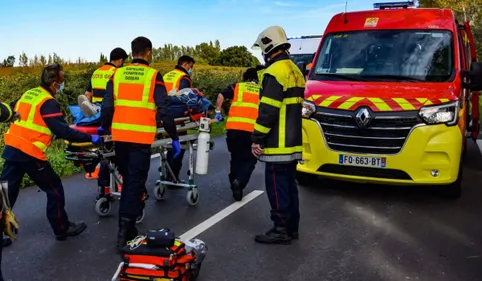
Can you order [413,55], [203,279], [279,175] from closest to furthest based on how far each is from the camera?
[203,279], [279,175], [413,55]

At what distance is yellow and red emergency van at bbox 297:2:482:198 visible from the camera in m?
6.06

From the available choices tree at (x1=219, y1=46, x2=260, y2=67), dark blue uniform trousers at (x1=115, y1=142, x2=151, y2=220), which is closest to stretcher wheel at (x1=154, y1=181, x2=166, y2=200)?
dark blue uniform trousers at (x1=115, y1=142, x2=151, y2=220)

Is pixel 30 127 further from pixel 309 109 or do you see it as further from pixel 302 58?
pixel 302 58

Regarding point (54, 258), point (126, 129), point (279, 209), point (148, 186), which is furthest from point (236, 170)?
point (54, 258)

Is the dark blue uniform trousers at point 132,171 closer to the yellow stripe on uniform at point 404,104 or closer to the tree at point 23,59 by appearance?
the yellow stripe on uniform at point 404,104

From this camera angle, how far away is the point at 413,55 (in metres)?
6.85

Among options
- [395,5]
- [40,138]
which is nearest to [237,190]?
[40,138]

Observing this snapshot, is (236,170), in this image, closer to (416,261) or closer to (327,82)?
(327,82)

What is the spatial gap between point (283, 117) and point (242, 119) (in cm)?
165

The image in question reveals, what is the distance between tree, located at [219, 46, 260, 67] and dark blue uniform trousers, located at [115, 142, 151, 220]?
3556 cm

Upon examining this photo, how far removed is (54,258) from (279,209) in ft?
7.18

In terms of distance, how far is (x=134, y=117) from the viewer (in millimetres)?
4805

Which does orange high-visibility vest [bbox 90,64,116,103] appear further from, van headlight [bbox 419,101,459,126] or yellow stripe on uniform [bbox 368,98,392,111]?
van headlight [bbox 419,101,459,126]

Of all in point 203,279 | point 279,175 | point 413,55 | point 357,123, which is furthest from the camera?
point 413,55
